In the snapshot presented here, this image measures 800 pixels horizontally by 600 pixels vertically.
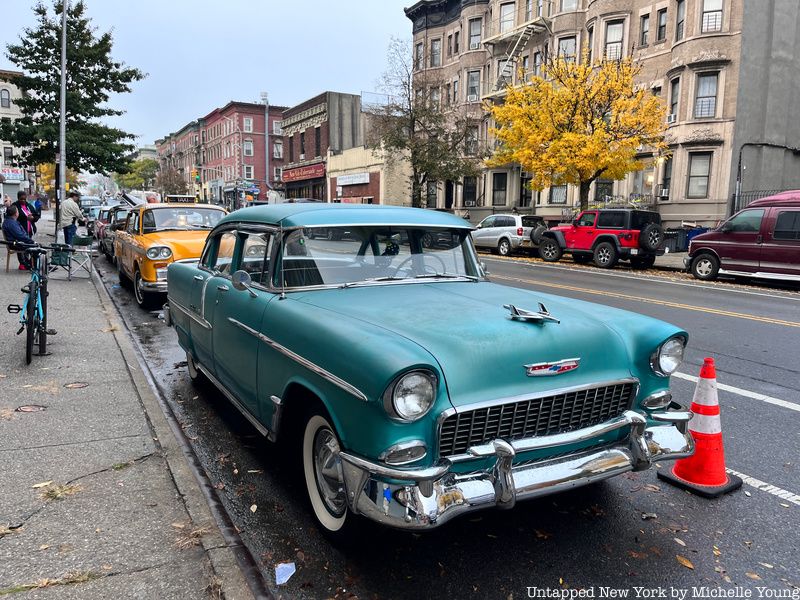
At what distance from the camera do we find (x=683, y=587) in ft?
9.41

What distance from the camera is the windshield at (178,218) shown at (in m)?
10.6

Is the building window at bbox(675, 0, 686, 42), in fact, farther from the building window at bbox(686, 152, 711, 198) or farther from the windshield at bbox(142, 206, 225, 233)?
the windshield at bbox(142, 206, 225, 233)

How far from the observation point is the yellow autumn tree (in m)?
22.2

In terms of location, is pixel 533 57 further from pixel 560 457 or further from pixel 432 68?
pixel 560 457

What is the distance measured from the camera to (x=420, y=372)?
2.63m

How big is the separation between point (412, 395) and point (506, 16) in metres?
37.3

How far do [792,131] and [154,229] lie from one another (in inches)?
1149

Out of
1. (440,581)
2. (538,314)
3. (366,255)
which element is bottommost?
(440,581)

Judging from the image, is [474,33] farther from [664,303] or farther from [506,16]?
[664,303]

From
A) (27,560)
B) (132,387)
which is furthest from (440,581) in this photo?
(132,387)

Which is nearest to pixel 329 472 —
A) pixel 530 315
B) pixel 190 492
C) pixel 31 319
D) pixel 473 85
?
pixel 190 492

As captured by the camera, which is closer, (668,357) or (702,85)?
(668,357)

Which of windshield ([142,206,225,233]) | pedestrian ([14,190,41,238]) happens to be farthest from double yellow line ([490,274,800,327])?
pedestrian ([14,190,41,238])

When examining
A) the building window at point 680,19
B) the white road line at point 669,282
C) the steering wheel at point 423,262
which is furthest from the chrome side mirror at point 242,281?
the building window at point 680,19
